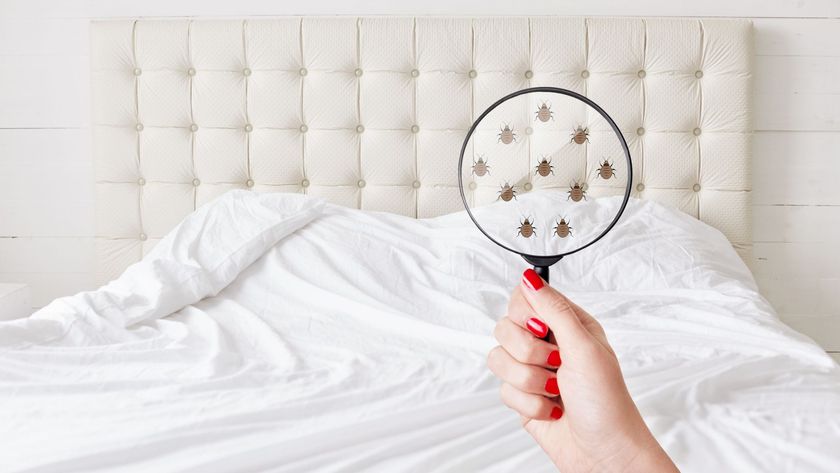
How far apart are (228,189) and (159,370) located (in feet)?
2.91

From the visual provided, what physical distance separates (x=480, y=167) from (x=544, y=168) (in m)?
0.07

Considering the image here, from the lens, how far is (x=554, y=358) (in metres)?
0.67

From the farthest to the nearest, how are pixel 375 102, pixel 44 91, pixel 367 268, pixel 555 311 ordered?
pixel 44 91 < pixel 375 102 < pixel 367 268 < pixel 555 311

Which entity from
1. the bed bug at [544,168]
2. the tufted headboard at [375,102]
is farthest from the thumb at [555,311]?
the tufted headboard at [375,102]

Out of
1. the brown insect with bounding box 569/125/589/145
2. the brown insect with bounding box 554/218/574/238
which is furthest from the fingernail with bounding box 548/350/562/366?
the brown insect with bounding box 569/125/589/145

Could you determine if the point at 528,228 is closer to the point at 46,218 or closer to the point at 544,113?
the point at 544,113

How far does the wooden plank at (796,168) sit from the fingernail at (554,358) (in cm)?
149

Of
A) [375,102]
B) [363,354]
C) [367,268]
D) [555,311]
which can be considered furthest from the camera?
[375,102]

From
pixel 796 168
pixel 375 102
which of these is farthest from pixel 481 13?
pixel 796 168

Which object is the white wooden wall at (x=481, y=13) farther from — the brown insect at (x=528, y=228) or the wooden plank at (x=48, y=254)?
the brown insect at (x=528, y=228)

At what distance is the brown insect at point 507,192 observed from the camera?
2.37 feet

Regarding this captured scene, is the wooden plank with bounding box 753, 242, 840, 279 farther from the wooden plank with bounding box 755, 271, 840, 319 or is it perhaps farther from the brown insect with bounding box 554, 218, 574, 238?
the brown insect with bounding box 554, 218, 574, 238

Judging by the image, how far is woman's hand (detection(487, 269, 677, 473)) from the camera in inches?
24.5

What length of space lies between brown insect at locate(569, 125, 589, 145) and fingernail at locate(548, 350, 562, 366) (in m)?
0.23
